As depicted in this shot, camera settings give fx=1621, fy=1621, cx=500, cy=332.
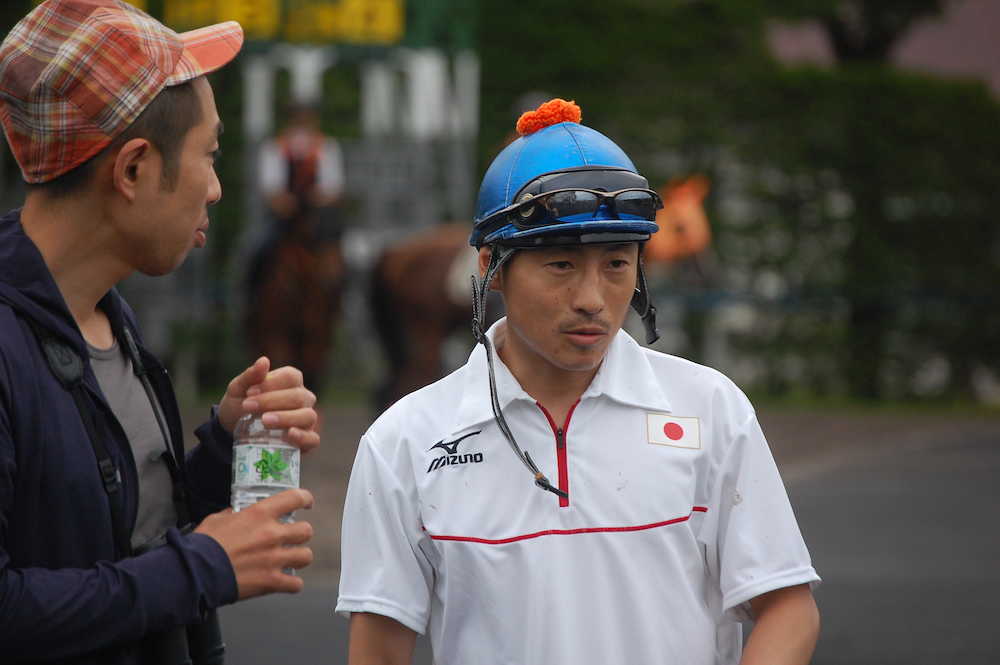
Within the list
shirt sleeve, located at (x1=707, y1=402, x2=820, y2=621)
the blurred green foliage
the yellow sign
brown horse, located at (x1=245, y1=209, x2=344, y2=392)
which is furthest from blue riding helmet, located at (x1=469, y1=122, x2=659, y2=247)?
the yellow sign

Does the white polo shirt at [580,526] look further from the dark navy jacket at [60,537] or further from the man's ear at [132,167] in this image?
the man's ear at [132,167]

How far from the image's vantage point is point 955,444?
13.6 meters

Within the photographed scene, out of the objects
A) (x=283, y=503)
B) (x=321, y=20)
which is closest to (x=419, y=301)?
(x=321, y=20)

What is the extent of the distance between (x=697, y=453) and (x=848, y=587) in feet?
18.1

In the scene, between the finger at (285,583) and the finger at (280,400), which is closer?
the finger at (285,583)

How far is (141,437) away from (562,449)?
2.40ft

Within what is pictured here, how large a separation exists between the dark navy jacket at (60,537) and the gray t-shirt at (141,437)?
0.33 feet

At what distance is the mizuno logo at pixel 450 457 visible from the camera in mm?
2859

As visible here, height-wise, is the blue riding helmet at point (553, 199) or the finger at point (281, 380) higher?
the blue riding helmet at point (553, 199)

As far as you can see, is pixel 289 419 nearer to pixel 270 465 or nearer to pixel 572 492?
pixel 270 465

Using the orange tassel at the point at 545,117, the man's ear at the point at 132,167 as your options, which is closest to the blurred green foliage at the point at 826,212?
the orange tassel at the point at 545,117

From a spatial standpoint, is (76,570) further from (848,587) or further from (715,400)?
(848,587)

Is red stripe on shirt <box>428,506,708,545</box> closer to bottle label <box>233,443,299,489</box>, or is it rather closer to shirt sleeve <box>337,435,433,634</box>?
shirt sleeve <box>337,435,433,634</box>

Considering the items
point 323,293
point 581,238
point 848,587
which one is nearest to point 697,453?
point 581,238
